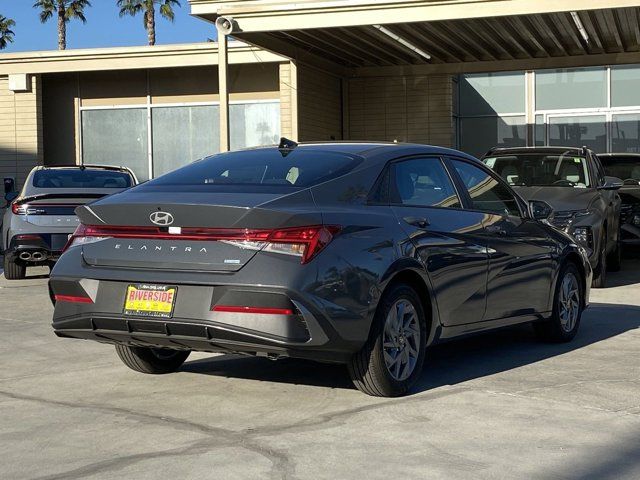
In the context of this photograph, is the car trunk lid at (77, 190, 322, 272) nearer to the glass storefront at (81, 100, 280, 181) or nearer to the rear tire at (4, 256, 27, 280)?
the rear tire at (4, 256, 27, 280)

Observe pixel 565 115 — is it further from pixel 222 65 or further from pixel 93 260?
pixel 93 260

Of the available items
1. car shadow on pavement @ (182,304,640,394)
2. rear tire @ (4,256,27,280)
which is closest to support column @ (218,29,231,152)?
rear tire @ (4,256,27,280)

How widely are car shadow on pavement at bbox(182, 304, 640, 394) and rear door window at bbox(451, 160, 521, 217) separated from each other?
3.18 ft

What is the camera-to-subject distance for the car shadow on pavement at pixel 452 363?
6992 millimetres

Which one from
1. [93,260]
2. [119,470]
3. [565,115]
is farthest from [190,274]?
[565,115]

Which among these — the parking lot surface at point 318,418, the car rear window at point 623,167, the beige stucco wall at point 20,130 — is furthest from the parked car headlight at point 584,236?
the beige stucco wall at point 20,130

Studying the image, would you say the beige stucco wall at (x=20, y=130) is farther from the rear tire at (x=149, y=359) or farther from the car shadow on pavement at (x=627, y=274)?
the rear tire at (x=149, y=359)

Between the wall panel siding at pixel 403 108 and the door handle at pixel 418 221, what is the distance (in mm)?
15506

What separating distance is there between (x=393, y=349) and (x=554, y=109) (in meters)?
22.8

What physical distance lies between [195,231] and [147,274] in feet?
1.20

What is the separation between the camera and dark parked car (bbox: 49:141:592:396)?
5695 millimetres

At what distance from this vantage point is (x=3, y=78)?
77.7 feet

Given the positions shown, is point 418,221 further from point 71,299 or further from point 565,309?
point 565,309

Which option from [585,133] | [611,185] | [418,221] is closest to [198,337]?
[418,221]
